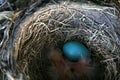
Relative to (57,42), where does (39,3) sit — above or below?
above

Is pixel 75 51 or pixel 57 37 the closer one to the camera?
pixel 75 51

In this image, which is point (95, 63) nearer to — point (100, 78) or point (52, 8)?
point (100, 78)

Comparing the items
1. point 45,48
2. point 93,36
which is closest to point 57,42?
point 45,48

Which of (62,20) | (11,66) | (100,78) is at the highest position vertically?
(62,20)
